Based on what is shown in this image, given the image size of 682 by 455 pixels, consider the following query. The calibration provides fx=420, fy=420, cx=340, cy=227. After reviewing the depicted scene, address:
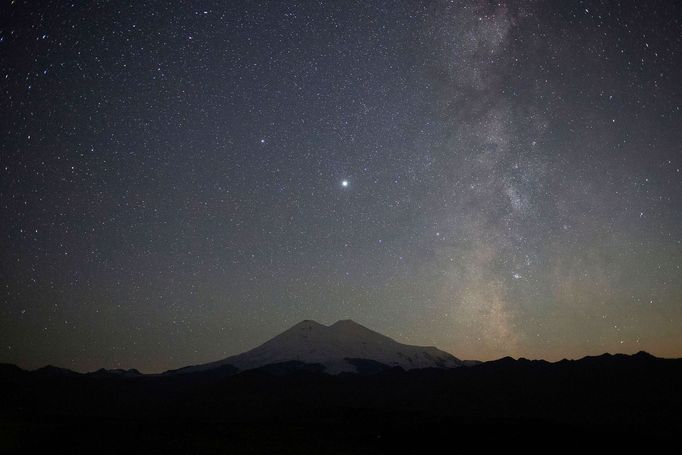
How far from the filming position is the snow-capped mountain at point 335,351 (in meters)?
132

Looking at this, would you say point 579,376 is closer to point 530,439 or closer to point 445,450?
point 530,439

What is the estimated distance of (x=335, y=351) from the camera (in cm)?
13975

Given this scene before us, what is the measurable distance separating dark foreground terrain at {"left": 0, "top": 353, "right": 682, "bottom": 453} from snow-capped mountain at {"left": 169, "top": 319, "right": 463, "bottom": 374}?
929cm

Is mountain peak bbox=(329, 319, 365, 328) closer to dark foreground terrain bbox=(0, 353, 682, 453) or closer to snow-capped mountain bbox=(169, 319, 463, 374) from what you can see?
snow-capped mountain bbox=(169, 319, 463, 374)

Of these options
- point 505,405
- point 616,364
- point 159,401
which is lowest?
point 159,401

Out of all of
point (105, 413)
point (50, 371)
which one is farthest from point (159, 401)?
point (50, 371)

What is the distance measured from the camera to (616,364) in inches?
2953

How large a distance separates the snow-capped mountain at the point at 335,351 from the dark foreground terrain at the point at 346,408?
9.29 meters

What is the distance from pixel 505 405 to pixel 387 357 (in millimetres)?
79706

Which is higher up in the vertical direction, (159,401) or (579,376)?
(579,376)

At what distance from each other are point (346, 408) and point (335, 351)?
83230mm

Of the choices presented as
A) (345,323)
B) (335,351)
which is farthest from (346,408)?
(345,323)

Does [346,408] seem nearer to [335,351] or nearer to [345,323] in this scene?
[335,351]

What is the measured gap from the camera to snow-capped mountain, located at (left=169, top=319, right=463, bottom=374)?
132 meters
